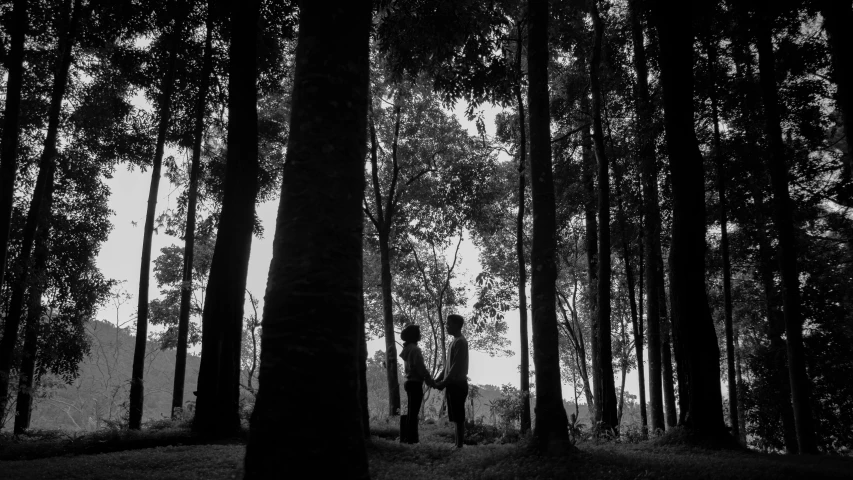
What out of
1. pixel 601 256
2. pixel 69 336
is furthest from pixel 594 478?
pixel 69 336

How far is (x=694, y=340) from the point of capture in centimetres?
808

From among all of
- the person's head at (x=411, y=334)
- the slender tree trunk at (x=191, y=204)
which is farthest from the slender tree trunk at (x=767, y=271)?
the slender tree trunk at (x=191, y=204)

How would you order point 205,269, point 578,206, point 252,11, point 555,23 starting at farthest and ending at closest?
point 205,269
point 578,206
point 555,23
point 252,11

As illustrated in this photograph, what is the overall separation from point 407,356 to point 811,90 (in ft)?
43.4

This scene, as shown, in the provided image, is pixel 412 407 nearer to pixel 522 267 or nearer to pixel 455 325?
pixel 455 325

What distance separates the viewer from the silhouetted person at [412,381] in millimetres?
8898

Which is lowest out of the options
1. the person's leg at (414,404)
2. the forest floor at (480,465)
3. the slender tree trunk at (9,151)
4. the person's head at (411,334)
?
the forest floor at (480,465)

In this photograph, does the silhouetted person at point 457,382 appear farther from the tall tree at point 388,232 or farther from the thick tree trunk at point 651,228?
the tall tree at point 388,232

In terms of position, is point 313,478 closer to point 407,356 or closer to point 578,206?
point 407,356

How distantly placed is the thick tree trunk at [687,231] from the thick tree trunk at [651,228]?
293 cm

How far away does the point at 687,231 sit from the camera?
8461 millimetres

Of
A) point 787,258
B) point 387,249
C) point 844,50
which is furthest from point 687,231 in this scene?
point 387,249

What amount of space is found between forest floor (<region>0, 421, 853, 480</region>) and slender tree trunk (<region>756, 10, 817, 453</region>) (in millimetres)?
4216

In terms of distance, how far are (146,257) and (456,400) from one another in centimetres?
868
